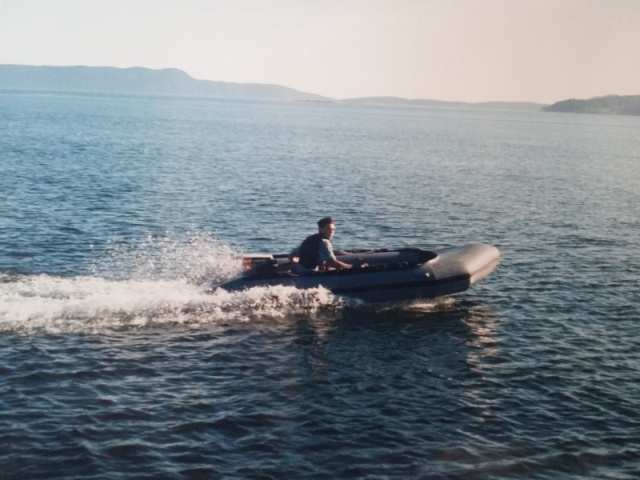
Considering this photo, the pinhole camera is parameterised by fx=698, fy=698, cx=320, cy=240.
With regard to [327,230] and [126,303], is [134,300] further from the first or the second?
[327,230]

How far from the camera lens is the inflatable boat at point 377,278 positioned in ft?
62.2

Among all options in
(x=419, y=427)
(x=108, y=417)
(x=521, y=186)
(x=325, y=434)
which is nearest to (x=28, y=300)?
(x=108, y=417)

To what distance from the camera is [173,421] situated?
12.4 meters

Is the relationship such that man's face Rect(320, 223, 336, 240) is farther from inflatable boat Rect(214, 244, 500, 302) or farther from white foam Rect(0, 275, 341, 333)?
white foam Rect(0, 275, 341, 333)

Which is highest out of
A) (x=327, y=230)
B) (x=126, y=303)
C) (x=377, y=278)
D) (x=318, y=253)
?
(x=327, y=230)

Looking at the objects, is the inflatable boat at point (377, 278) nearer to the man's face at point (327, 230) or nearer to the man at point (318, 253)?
the man at point (318, 253)

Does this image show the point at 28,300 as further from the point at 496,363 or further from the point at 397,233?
the point at 397,233

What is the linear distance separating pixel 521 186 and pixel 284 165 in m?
18.4

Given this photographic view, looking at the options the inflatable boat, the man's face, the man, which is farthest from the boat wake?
the man's face

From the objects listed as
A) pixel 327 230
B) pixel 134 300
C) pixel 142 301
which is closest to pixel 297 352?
pixel 327 230

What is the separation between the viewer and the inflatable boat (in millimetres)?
18953

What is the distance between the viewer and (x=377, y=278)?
1922 cm

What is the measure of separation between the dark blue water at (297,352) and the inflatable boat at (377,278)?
0.39 m

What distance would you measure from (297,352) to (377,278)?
4088mm
